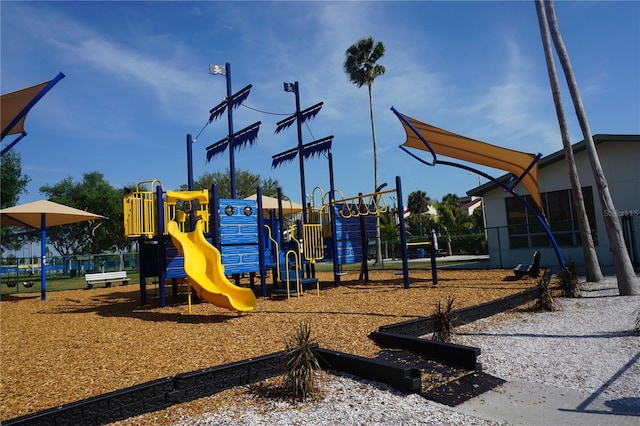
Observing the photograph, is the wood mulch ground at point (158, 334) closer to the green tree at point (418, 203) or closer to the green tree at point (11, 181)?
the green tree at point (11, 181)

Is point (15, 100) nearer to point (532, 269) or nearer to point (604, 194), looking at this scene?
point (604, 194)

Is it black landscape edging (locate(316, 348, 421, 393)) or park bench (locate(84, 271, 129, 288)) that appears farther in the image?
park bench (locate(84, 271, 129, 288))

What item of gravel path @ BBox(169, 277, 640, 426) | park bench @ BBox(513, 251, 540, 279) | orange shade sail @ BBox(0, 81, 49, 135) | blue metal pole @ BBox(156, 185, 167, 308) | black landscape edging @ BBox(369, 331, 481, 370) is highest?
orange shade sail @ BBox(0, 81, 49, 135)

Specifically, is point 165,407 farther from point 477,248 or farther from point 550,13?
point 477,248

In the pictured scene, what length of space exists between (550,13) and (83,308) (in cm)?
1448

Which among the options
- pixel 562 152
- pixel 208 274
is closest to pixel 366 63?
pixel 562 152

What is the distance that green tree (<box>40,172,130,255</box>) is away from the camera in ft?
134

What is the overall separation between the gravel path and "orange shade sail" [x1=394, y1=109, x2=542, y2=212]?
17.4 ft

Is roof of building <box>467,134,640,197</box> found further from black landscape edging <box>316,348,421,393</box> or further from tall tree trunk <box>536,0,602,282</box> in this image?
black landscape edging <box>316,348,421,393</box>

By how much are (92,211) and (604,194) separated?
41911 mm

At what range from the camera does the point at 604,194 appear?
10.0 meters

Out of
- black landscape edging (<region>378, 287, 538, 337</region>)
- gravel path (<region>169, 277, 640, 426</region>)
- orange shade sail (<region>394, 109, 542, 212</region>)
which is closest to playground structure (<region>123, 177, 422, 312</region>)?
orange shade sail (<region>394, 109, 542, 212</region>)

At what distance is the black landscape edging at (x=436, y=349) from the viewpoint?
4.84 m

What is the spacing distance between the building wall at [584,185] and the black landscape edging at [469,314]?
7747mm
